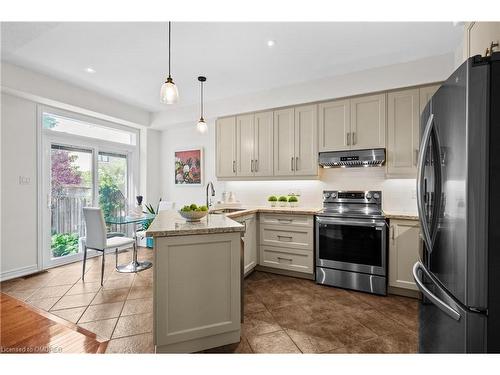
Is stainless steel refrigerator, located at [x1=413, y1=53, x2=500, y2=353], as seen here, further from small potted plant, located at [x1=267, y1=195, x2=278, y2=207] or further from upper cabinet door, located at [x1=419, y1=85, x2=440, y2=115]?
small potted plant, located at [x1=267, y1=195, x2=278, y2=207]

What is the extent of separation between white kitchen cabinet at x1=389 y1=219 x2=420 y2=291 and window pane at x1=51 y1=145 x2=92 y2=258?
4595 millimetres

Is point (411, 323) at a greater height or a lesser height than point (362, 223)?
lesser

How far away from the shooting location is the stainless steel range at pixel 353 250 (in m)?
2.70

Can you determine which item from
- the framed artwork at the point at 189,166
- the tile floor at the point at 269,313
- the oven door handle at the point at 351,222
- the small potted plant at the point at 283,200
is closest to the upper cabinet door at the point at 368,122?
the oven door handle at the point at 351,222

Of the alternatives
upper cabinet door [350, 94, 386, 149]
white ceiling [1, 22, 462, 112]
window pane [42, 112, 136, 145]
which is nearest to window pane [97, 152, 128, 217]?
window pane [42, 112, 136, 145]

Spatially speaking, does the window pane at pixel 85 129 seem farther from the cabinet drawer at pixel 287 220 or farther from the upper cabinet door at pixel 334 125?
the upper cabinet door at pixel 334 125

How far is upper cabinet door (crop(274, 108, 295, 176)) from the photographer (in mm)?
3510

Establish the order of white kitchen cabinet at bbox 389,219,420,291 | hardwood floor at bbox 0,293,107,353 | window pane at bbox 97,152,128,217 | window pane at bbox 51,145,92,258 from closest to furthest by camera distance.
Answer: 1. hardwood floor at bbox 0,293,107,353
2. white kitchen cabinet at bbox 389,219,420,291
3. window pane at bbox 51,145,92,258
4. window pane at bbox 97,152,128,217

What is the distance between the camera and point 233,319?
69.4 inches

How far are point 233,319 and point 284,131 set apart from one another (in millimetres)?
2629

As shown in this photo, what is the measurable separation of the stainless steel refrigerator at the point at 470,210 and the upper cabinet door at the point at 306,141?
7.40ft
